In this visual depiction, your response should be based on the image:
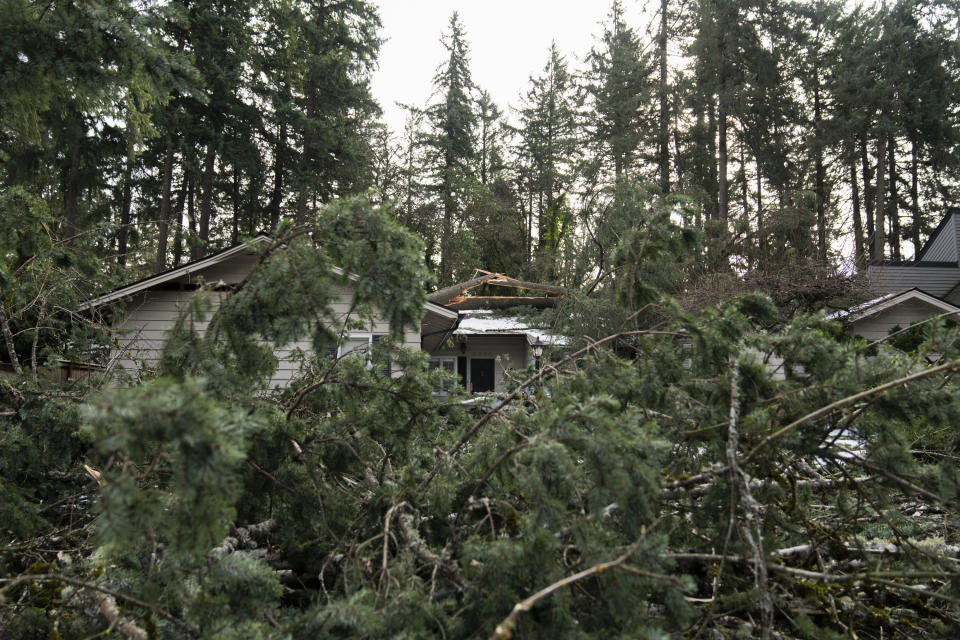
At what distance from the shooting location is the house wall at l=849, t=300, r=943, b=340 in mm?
12883

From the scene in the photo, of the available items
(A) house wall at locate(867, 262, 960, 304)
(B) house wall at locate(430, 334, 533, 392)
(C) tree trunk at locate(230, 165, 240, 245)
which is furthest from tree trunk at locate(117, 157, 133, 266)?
(A) house wall at locate(867, 262, 960, 304)

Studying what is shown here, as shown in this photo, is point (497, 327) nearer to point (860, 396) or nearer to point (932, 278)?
point (932, 278)

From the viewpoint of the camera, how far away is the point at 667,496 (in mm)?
2734

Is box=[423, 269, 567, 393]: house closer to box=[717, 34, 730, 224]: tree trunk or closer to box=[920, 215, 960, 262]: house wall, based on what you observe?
box=[717, 34, 730, 224]: tree trunk

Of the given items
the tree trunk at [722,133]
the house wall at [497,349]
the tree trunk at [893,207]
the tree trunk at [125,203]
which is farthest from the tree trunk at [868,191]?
the tree trunk at [125,203]

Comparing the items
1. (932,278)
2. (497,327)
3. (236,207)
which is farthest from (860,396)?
(236,207)

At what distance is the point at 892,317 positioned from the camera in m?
13.1

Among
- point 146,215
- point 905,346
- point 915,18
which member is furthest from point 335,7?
point 915,18

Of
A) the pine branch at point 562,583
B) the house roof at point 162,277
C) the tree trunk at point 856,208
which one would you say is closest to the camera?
the pine branch at point 562,583

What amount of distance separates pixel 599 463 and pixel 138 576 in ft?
5.63

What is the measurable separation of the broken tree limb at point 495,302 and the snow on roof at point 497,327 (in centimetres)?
74

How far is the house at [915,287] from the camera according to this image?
12.5m

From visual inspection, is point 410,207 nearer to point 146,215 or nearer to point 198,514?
point 146,215

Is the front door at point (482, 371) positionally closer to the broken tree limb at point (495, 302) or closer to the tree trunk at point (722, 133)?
the broken tree limb at point (495, 302)
